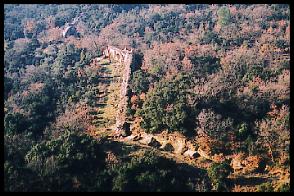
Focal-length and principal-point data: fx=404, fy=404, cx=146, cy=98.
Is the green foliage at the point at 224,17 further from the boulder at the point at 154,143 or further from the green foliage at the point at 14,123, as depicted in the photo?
the green foliage at the point at 14,123

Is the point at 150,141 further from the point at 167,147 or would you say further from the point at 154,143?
the point at 167,147

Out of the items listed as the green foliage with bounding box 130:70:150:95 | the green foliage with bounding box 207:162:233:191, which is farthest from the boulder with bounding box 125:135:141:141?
the green foliage with bounding box 130:70:150:95

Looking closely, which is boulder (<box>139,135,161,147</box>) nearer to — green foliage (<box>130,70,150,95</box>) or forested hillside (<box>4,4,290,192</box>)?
forested hillside (<box>4,4,290,192</box>)

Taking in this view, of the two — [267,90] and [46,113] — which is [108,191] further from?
[267,90]

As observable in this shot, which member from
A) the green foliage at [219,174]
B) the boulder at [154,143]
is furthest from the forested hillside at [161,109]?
the boulder at [154,143]

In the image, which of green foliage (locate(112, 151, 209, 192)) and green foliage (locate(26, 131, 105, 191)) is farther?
green foliage (locate(112, 151, 209, 192))

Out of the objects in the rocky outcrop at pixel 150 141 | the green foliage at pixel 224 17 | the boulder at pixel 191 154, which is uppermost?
the green foliage at pixel 224 17

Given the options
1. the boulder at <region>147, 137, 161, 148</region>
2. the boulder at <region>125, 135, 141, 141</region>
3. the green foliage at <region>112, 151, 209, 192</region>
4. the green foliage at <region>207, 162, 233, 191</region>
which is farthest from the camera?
the boulder at <region>125, 135, 141, 141</region>

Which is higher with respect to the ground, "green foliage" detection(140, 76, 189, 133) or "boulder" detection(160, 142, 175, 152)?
"green foliage" detection(140, 76, 189, 133)

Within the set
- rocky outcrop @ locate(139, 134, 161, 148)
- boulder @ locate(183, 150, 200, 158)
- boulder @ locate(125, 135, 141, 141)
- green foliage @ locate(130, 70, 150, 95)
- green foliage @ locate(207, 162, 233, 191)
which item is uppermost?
green foliage @ locate(130, 70, 150, 95)
